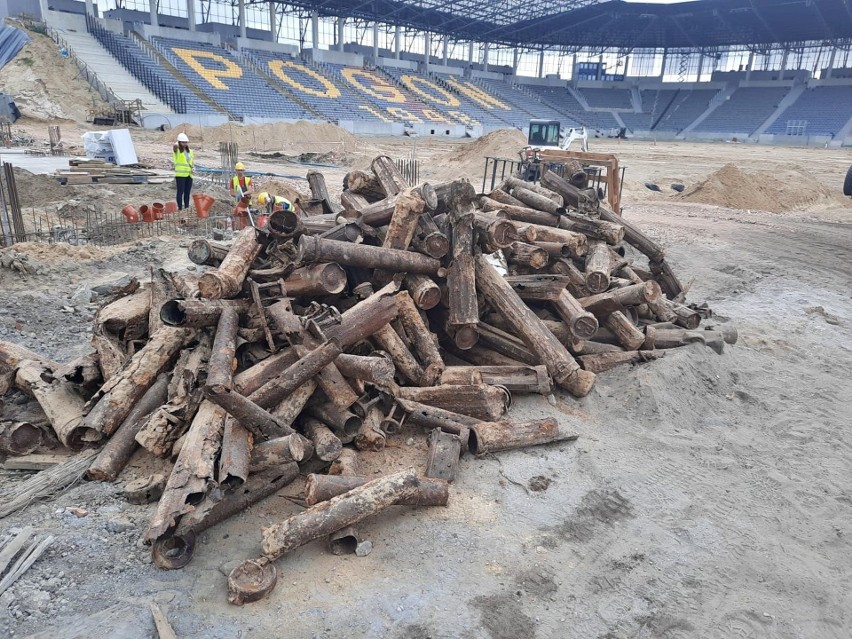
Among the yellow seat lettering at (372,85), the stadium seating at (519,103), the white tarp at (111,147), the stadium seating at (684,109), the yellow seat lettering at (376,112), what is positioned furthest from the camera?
the stadium seating at (684,109)

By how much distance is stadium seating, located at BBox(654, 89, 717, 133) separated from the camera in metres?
66.8

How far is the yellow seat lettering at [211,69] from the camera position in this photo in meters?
39.8

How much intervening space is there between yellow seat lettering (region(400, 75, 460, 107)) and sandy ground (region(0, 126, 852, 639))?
5404cm

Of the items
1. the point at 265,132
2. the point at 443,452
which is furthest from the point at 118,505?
the point at 265,132

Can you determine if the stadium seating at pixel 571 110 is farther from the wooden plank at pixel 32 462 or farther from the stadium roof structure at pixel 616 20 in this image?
the wooden plank at pixel 32 462

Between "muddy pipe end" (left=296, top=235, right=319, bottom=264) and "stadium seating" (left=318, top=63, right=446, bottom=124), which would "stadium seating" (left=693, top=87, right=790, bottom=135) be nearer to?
"stadium seating" (left=318, top=63, right=446, bottom=124)

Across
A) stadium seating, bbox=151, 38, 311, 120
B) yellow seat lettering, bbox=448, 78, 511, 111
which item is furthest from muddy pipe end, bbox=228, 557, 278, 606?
yellow seat lettering, bbox=448, 78, 511, 111

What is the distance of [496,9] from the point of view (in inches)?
2259

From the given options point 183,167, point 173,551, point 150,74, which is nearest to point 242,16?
point 150,74

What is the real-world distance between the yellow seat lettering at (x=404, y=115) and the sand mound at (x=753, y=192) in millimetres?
32067

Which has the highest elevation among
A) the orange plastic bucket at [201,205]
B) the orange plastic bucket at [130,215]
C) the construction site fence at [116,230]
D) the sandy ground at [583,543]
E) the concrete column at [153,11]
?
the concrete column at [153,11]

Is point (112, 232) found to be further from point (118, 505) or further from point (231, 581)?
point (231, 581)

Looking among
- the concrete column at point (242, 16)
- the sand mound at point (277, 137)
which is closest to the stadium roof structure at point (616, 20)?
the concrete column at point (242, 16)

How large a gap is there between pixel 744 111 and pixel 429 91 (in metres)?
35.7
